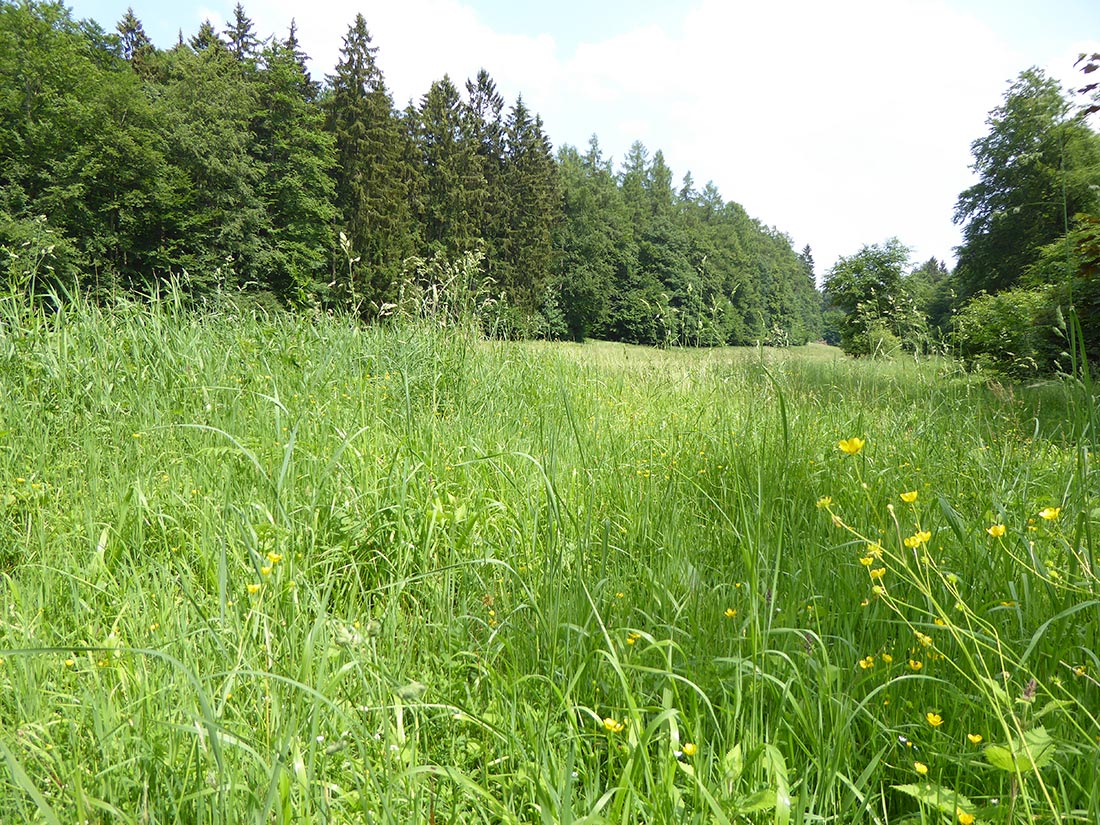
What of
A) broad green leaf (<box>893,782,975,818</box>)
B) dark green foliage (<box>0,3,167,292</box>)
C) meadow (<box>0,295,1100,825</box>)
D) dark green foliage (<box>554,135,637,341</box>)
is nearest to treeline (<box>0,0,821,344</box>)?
dark green foliage (<box>0,3,167,292</box>)

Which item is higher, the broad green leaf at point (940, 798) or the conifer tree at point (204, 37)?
the conifer tree at point (204, 37)

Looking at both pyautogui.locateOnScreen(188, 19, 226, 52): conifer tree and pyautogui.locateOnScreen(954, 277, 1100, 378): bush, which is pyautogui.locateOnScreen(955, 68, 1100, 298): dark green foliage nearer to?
pyautogui.locateOnScreen(954, 277, 1100, 378): bush

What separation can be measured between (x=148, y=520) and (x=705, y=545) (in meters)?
1.80

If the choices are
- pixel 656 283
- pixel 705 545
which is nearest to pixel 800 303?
pixel 656 283

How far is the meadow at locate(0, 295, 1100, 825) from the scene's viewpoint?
967mm

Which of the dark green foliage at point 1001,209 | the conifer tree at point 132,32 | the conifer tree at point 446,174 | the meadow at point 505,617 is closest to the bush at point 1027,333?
the meadow at point 505,617

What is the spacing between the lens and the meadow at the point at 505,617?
97 cm

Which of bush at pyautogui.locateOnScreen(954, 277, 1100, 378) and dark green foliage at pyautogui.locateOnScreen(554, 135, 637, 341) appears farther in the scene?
dark green foliage at pyautogui.locateOnScreen(554, 135, 637, 341)

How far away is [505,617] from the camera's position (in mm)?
1524

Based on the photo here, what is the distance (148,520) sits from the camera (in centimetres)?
191

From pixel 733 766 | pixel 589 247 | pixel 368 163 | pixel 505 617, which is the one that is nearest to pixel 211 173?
pixel 368 163

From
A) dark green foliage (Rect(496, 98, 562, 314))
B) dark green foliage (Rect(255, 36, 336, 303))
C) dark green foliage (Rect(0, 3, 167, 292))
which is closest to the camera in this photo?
dark green foliage (Rect(0, 3, 167, 292))

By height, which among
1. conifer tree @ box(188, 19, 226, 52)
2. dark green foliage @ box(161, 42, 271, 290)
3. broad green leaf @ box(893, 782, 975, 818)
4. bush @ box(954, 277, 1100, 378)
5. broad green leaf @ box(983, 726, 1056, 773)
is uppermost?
conifer tree @ box(188, 19, 226, 52)

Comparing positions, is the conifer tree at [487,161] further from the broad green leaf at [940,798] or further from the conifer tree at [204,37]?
the broad green leaf at [940,798]
